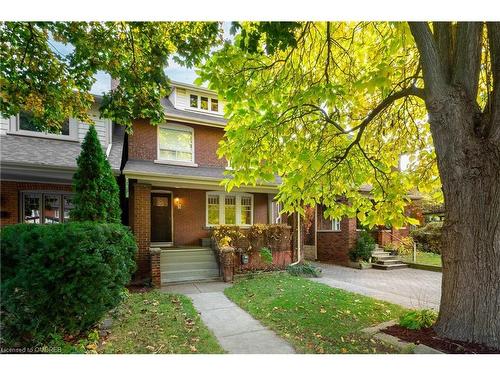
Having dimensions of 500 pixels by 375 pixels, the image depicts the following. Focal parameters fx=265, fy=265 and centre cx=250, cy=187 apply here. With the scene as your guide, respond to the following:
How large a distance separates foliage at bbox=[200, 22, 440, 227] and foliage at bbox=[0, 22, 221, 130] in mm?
1052

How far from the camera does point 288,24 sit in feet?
8.54

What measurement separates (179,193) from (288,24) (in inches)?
308

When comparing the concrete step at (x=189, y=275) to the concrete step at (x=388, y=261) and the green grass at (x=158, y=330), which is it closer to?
the green grass at (x=158, y=330)

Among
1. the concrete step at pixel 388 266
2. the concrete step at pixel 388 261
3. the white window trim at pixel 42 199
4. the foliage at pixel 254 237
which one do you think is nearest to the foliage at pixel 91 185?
the white window trim at pixel 42 199

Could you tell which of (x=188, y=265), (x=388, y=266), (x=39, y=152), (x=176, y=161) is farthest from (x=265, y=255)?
(x=39, y=152)

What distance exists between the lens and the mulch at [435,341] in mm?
2650

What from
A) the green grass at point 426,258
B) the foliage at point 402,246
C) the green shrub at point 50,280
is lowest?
the green grass at point 426,258

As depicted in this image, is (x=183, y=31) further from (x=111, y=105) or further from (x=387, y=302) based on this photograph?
(x=387, y=302)

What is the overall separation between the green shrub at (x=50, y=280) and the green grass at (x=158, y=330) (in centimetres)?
49

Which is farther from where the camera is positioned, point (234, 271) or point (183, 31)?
point (234, 271)

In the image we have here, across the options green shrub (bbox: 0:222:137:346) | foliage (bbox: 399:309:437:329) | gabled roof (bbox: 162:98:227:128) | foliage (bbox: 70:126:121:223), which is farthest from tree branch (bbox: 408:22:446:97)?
gabled roof (bbox: 162:98:227:128)

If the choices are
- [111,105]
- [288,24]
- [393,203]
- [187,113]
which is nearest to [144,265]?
[111,105]

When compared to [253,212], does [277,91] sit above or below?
above

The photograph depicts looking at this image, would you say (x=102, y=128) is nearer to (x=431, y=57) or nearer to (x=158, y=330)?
(x=158, y=330)
